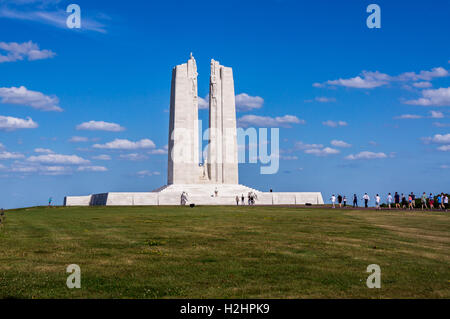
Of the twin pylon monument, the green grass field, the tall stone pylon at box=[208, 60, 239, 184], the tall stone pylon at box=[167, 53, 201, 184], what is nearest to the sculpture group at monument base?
the twin pylon monument

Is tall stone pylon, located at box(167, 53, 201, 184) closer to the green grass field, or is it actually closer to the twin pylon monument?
the twin pylon monument

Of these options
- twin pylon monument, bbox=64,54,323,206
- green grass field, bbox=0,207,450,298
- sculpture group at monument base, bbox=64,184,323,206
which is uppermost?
twin pylon monument, bbox=64,54,323,206

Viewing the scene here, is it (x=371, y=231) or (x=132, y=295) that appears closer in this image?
(x=132, y=295)

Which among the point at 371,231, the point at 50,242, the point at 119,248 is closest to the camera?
the point at 119,248

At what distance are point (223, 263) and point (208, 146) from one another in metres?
55.0

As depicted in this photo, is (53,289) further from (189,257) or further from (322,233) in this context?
(322,233)

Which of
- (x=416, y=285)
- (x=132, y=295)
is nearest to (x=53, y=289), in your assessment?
(x=132, y=295)

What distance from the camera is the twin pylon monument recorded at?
194 feet

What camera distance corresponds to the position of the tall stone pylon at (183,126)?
207 feet

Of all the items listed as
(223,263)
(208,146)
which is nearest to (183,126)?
(208,146)

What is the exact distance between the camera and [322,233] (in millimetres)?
18234

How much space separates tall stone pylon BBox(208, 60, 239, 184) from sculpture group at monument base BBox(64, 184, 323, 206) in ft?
11.3

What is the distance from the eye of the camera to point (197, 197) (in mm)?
54188
